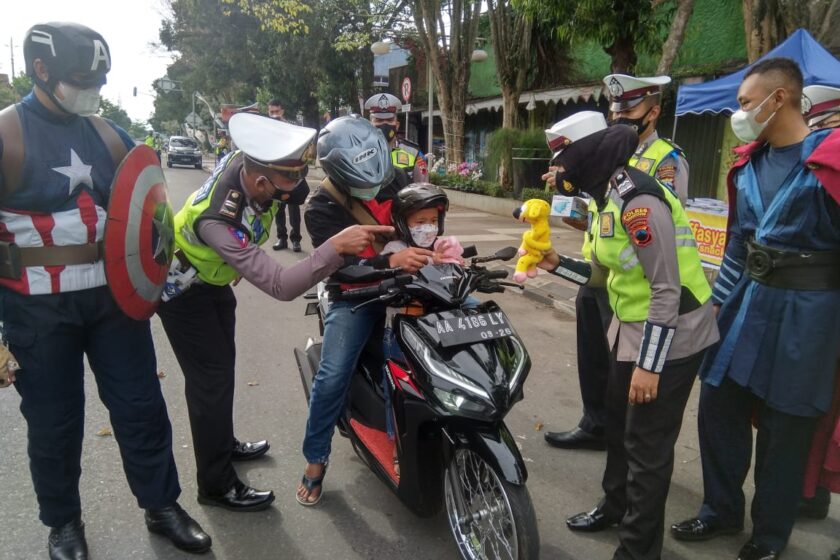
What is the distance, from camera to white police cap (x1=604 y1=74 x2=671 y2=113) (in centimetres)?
352

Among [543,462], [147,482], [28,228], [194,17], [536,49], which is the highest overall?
[194,17]

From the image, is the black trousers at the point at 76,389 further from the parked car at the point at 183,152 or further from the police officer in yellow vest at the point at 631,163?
the parked car at the point at 183,152

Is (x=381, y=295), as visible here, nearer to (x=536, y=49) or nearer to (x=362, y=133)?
(x=362, y=133)

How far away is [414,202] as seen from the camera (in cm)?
253

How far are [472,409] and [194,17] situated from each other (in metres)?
29.4

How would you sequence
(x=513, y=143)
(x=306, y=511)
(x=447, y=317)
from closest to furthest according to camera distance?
1. (x=447, y=317)
2. (x=306, y=511)
3. (x=513, y=143)

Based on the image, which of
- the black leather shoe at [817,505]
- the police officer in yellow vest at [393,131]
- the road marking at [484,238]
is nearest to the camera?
the black leather shoe at [817,505]

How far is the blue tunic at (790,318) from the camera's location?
90.4 inches

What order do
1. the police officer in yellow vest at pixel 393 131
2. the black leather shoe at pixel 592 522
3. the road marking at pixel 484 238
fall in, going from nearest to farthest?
the black leather shoe at pixel 592 522
the police officer in yellow vest at pixel 393 131
the road marking at pixel 484 238

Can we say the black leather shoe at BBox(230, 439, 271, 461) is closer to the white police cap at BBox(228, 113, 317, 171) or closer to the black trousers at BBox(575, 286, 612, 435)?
the white police cap at BBox(228, 113, 317, 171)

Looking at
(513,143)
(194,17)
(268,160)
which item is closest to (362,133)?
(268,160)

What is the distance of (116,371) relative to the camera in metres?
2.45

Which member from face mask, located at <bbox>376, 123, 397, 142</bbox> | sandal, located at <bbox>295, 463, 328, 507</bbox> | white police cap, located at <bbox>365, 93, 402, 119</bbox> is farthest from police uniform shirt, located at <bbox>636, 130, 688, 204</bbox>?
white police cap, located at <bbox>365, 93, 402, 119</bbox>

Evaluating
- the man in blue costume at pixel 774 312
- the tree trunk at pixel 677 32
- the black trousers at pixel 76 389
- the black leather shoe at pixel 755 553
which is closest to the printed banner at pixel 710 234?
the tree trunk at pixel 677 32
